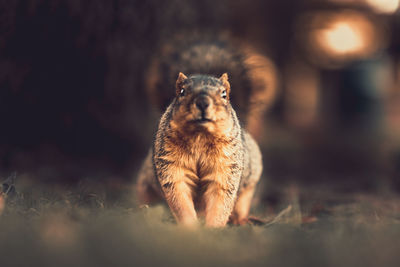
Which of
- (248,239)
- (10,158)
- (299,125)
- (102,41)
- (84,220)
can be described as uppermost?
(299,125)

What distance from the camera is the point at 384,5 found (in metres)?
9.43

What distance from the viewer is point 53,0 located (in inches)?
133

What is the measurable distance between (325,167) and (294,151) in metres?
Answer: 1.10

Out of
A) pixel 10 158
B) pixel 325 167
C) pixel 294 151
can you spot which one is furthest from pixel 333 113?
pixel 10 158

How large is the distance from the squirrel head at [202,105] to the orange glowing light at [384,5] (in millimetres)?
7631

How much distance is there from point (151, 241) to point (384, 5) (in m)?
9.39

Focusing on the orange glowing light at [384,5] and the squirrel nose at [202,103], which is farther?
the orange glowing light at [384,5]

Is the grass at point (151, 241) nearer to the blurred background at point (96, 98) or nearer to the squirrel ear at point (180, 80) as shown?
the squirrel ear at point (180, 80)

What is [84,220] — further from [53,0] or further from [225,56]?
[53,0]

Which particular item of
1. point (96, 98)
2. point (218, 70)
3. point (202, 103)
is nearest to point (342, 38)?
point (96, 98)

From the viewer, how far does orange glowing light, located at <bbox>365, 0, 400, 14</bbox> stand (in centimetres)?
874

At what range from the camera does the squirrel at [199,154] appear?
221cm

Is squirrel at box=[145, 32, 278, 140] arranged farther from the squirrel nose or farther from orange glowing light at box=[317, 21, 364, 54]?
orange glowing light at box=[317, 21, 364, 54]

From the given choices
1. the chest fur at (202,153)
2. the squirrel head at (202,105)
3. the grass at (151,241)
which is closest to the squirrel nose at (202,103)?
the squirrel head at (202,105)
